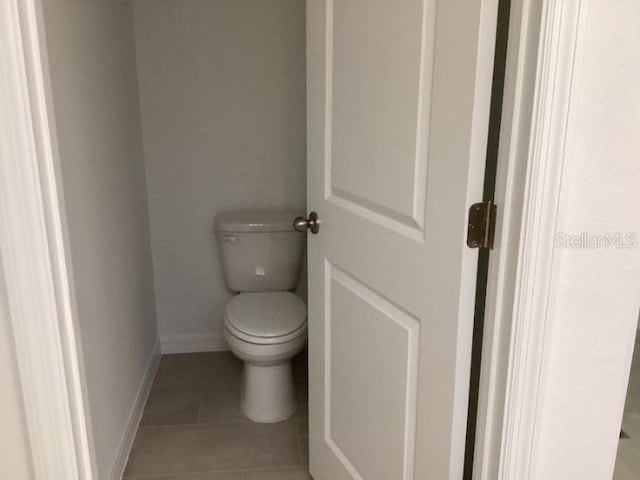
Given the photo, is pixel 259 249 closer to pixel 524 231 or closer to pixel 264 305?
pixel 264 305

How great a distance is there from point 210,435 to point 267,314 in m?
0.50

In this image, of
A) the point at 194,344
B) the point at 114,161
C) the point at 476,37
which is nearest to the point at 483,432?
the point at 476,37

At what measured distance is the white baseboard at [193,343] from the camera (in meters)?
2.72

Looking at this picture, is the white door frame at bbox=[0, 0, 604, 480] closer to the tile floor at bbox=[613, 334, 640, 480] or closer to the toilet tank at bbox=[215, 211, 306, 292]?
the tile floor at bbox=[613, 334, 640, 480]

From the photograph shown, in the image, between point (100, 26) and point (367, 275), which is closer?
point (367, 275)

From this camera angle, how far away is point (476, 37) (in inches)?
35.7

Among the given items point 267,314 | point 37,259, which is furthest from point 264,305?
point 37,259

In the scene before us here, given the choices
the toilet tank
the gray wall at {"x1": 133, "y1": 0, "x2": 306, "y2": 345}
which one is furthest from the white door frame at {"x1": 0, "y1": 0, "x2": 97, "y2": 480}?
the gray wall at {"x1": 133, "y1": 0, "x2": 306, "y2": 345}

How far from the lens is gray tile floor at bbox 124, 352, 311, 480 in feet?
6.27

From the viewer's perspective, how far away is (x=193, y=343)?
2.73 m

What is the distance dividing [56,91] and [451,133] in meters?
0.96

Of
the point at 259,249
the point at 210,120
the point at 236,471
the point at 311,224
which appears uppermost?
the point at 210,120

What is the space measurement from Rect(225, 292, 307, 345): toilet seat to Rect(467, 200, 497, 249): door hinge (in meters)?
1.17

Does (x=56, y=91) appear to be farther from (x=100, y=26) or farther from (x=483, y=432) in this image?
(x=483, y=432)
